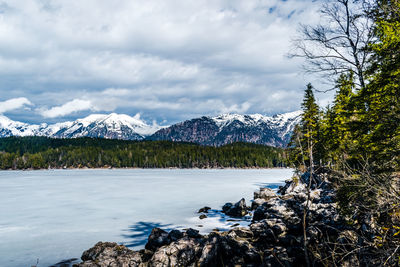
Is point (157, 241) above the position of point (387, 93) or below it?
below

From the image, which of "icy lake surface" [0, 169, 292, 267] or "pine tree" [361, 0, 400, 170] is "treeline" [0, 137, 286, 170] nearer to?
"icy lake surface" [0, 169, 292, 267]

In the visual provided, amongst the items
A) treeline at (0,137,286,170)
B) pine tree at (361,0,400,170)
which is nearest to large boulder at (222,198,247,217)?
pine tree at (361,0,400,170)

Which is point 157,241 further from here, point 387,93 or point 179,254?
point 387,93

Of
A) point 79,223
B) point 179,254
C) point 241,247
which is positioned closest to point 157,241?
point 179,254

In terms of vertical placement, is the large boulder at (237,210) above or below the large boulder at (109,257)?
below

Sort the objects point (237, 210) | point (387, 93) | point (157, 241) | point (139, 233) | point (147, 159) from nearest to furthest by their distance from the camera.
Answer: point (387, 93), point (157, 241), point (139, 233), point (237, 210), point (147, 159)

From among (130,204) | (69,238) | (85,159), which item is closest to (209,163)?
(85,159)

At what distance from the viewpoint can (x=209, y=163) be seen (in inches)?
5325

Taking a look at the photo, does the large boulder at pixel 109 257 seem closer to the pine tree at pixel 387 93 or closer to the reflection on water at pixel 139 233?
the reflection on water at pixel 139 233

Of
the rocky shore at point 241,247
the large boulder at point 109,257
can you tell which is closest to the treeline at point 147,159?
the rocky shore at point 241,247

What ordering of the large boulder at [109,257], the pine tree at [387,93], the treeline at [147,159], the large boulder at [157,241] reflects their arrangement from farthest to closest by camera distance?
the treeline at [147,159]
the large boulder at [157,241]
the large boulder at [109,257]
the pine tree at [387,93]

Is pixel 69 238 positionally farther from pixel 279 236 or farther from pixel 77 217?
pixel 279 236

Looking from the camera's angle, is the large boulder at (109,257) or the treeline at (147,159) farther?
the treeline at (147,159)

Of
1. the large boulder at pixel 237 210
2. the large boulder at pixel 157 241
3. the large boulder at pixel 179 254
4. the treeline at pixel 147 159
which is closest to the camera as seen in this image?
the large boulder at pixel 179 254
